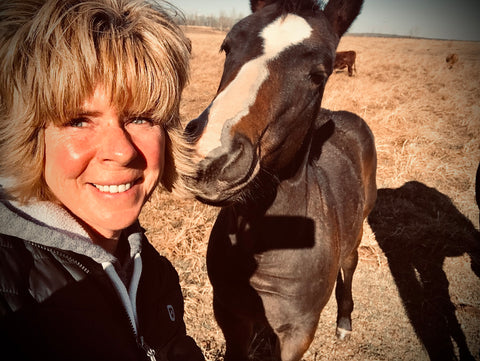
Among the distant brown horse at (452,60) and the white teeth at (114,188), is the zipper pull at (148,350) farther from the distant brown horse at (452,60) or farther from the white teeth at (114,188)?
the distant brown horse at (452,60)

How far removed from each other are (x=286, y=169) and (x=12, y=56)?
59.3 inches

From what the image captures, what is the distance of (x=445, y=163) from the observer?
6770 mm

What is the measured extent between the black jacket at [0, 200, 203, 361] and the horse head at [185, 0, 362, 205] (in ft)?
2.09

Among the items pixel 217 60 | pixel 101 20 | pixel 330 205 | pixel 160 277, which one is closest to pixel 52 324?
pixel 160 277

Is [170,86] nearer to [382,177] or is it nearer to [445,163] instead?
[382,177]

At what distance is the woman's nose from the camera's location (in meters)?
0.96

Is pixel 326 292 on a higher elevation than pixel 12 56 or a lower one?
lower

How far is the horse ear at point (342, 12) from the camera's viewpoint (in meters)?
2.11

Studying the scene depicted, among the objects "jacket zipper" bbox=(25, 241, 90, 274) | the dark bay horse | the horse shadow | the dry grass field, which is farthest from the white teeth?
the horse shadow

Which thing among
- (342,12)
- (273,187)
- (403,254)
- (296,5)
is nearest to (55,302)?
(273,187)

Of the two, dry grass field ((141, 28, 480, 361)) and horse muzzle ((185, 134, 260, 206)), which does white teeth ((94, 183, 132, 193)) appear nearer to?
horse muzzle ((185, 134, 260, 206))

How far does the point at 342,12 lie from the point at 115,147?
2.04m

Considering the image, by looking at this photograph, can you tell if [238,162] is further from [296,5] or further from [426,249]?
[426,249]

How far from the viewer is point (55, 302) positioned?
0.85 m
